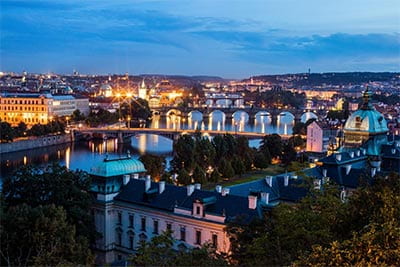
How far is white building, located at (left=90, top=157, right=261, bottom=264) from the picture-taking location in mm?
10648

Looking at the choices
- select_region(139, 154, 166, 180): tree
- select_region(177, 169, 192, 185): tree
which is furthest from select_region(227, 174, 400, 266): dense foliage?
select_region(139, 154, 166, 180): tree

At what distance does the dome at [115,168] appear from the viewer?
12.5 meters

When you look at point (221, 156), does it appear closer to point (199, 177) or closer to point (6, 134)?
point (199, 177)

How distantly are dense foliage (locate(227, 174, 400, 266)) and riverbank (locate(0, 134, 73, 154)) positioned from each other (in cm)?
2576

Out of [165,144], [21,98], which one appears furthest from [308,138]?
[21,98]

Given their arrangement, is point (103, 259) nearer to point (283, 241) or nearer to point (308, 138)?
point (283, 241)

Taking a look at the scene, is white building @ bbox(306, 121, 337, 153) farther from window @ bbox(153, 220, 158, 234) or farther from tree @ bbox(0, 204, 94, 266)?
tree @ bbox(0, 204, 94, 266)

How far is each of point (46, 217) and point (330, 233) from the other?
4582mm

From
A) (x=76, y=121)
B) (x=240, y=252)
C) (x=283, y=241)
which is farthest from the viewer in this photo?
(x=76, y=121)

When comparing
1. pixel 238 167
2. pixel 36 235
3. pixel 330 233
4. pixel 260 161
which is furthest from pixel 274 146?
pixel 330 233

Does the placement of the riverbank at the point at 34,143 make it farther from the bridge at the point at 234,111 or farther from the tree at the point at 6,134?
the bridge at the point at 234,111

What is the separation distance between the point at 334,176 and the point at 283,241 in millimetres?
8162

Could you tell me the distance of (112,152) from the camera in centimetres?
3359

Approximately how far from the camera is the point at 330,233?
20.9ft
